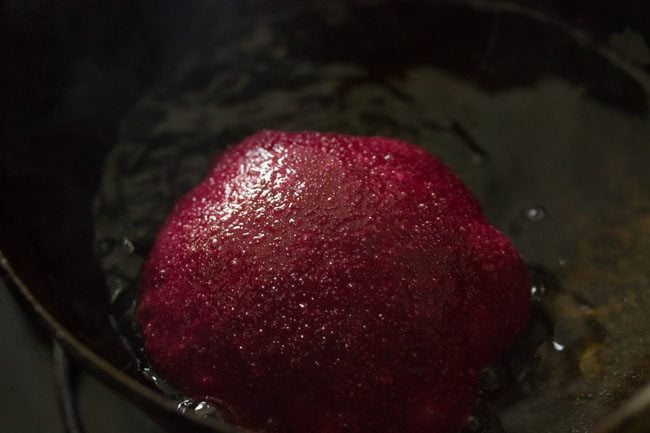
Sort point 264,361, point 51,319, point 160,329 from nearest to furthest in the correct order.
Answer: point 51,319 → point 264,361 → point 160,329

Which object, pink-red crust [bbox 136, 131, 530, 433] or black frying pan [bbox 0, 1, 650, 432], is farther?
black frying pan [bbox 0, 1, 650, 432]

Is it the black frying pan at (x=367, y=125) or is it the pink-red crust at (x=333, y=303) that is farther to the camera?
the black frying pan at (x=367, y=125)

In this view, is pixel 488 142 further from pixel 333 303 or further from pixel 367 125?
pixel 333 303

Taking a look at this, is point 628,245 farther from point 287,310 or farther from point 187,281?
point 187,281

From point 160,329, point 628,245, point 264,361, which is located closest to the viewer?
point 264,361

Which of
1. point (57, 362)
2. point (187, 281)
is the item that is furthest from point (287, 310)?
point (57, 362)

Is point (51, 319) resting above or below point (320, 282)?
above
